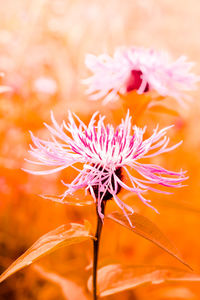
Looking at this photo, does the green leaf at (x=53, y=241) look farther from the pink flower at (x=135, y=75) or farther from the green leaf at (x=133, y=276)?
the pink flower at (x=135, y=75)

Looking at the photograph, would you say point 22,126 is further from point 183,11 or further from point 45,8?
point 183,11

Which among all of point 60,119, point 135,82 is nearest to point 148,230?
point 135,82

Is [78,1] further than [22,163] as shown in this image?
Yes

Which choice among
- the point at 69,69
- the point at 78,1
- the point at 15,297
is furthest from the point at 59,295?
the point at 78,1

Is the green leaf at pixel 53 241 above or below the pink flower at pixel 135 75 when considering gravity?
below

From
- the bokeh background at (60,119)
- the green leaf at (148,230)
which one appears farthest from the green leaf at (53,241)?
the bokeh background at (60,119)
